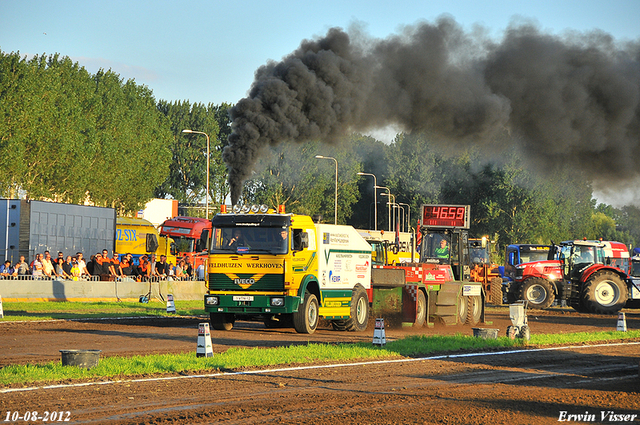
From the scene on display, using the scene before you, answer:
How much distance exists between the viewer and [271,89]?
21094mm

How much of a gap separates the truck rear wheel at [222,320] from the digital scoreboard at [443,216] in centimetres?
756

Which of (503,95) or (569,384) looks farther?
(503,95)

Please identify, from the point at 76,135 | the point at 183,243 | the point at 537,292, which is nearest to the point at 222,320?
the point at 537,292

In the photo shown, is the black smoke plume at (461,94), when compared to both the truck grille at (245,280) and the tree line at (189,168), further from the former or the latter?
the tree line at (189,168)

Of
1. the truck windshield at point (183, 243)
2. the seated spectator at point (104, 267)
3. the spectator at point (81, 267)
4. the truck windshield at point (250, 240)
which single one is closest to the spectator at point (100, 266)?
the seated spectator at point (104, 267)

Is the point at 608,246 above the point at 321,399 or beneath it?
above

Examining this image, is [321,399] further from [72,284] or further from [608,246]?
[608,246]

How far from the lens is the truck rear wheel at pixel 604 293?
29.5m

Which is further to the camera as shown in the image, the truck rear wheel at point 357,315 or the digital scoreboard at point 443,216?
the digital scoreboard at point 443,216

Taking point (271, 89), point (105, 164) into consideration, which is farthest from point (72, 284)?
point (105, 164)

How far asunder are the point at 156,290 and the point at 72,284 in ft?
13.4

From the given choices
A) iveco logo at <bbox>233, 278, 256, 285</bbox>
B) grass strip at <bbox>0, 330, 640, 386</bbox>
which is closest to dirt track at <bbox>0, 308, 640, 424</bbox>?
grass strip at <bbox>0, 330, 640, 386</bbox>

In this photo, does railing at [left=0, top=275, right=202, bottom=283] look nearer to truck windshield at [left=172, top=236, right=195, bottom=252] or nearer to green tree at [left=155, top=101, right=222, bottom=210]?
truck windshield at [left=172, top=236, right=195, bottom=252]

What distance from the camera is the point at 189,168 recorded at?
305ft
